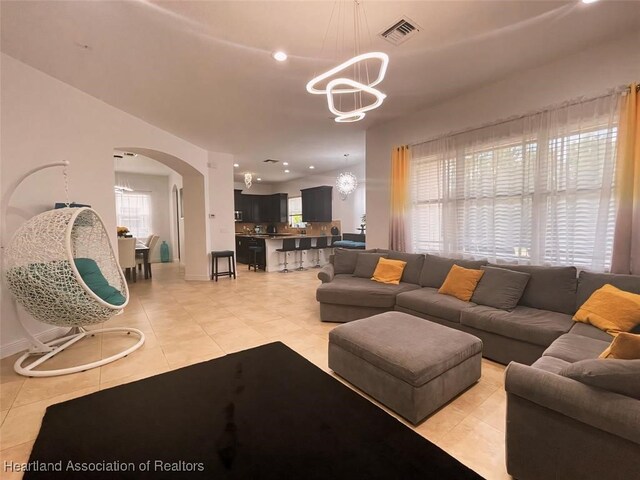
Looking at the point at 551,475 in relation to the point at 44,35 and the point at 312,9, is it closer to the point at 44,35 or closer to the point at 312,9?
the point at 312,9

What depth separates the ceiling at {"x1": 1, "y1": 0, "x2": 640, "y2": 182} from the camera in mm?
2340

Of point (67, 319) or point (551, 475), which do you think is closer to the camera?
point (551, 475)

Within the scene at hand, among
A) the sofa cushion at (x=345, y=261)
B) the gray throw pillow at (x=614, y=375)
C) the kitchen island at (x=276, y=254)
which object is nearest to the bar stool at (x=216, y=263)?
the kitchen island at (x=276, y=254)

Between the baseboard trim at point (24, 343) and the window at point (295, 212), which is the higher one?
the window at point (295, 212)

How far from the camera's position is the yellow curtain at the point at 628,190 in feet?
8.71

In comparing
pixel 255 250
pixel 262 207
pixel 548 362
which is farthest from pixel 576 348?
pixel 262 207

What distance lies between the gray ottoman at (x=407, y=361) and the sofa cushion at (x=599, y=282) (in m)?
1.28

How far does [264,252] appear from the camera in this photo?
26.5ft

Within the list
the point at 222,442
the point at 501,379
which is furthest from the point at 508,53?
the point at 222,442

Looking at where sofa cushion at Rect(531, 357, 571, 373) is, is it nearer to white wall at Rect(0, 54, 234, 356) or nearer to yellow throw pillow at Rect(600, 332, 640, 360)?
yellow throw pillow at Rect(600, 332, 640, 360)

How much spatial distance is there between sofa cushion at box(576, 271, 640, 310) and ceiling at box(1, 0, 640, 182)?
89.3 inches

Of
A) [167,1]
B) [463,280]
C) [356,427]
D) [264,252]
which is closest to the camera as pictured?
[356,427]

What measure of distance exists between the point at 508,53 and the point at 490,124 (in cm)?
85

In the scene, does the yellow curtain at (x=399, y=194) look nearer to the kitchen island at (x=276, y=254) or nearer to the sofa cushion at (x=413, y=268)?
the sofa cushion at (x=413, y=268)
